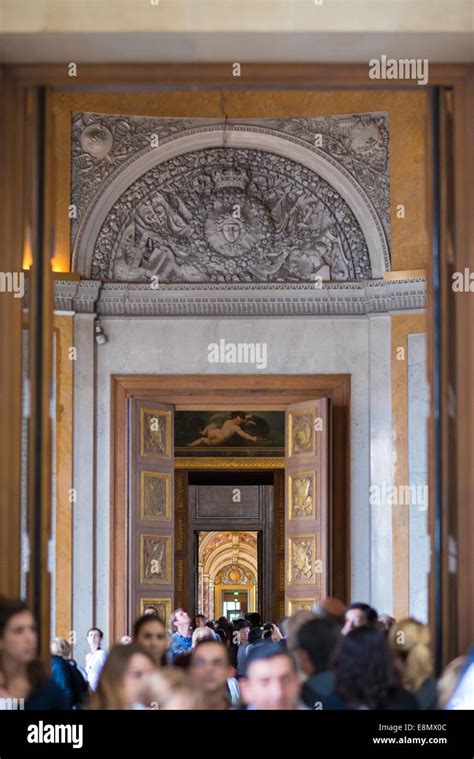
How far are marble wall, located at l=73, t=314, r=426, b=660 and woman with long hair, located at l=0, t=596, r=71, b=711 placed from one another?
8.69 m

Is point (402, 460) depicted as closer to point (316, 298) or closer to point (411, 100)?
point (316, 298)

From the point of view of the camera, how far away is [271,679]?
6.27 metres

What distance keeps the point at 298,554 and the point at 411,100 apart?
5.67 meters

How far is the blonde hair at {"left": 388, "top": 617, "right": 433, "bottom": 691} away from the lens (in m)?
7.41

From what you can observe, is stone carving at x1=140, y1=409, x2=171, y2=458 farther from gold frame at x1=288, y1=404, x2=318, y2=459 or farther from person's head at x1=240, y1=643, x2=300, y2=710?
person's head at x1=240, y1=643, x2=300, y2=710

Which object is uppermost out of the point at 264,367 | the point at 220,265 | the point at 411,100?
the point at 411,100

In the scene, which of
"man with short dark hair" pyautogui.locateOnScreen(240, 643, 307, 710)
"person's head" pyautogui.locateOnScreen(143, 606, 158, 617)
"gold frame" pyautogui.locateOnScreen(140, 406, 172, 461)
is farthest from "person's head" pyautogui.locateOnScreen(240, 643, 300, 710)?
"gold frame" pyautogui.locateOnScreen(140, 406, 172, 461)

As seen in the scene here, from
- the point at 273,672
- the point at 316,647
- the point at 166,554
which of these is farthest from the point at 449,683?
the point at 166,554

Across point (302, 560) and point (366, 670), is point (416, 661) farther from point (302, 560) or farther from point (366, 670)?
point (302, 560)

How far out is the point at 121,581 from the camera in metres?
16.4

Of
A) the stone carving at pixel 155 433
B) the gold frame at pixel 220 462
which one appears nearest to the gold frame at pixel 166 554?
the stone carving at pixel 155 433

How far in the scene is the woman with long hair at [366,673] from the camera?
6.36 meters
